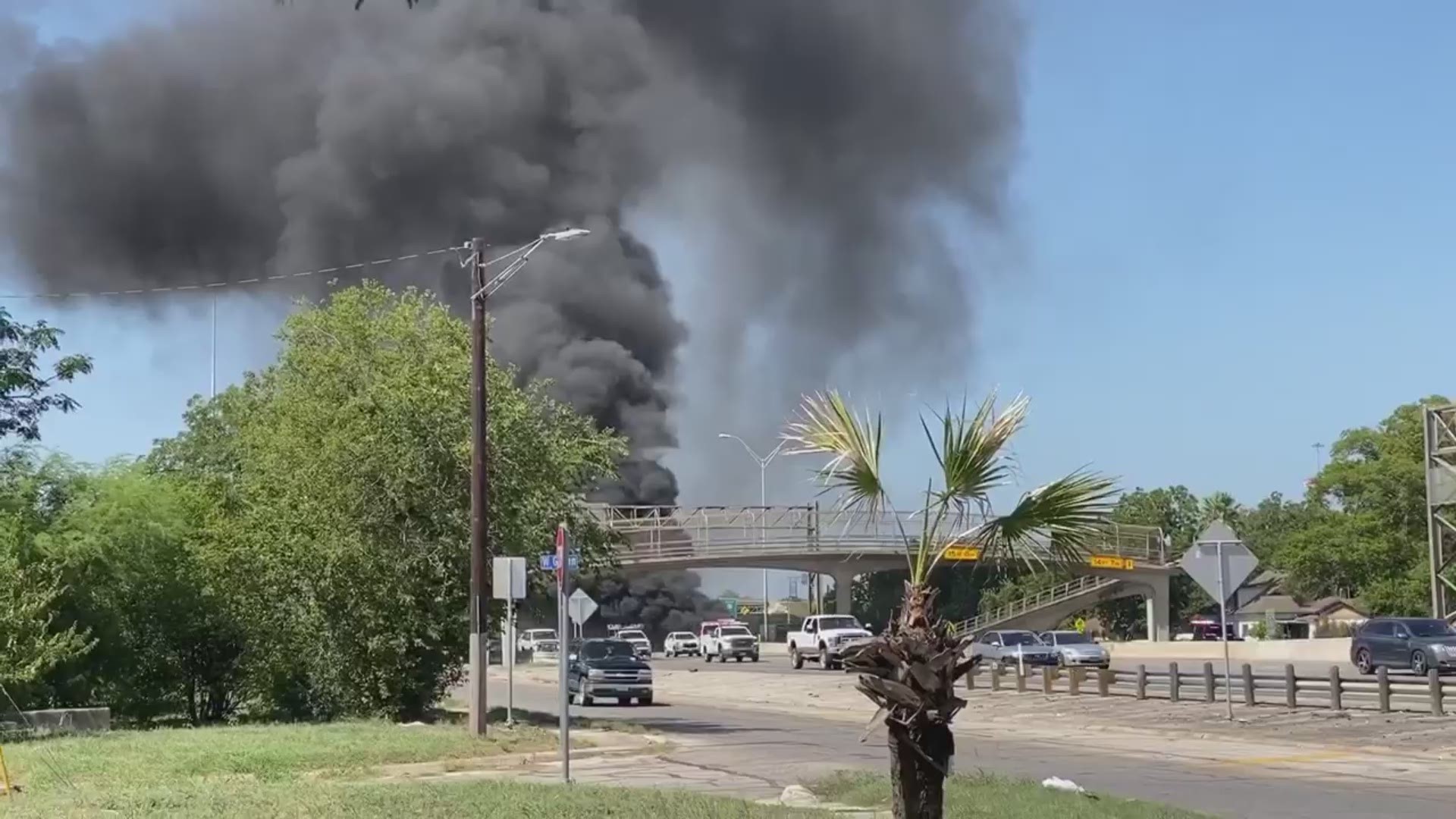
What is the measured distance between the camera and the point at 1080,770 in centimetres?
1873

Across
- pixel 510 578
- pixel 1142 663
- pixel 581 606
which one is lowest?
pixel 1142 663

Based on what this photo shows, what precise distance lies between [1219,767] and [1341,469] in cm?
6953

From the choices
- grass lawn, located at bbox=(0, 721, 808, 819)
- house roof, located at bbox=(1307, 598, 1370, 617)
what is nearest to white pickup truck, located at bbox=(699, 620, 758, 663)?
house roof, located at bbox=(1307, 598, 1370, 617)

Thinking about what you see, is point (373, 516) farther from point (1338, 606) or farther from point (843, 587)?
point (1338, 606)

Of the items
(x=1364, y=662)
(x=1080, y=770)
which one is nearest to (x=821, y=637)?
(x=1364, y=662)

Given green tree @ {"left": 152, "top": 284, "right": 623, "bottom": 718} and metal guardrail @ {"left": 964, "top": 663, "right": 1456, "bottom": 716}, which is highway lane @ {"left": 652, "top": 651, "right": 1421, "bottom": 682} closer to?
metal guardrail @ {"left": 964, "top": 663, "right": 1456, "bottom": 716}

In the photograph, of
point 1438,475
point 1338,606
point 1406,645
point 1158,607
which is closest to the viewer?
point 1406,645

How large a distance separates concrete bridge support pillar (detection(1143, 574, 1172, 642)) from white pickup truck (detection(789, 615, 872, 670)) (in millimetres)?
28641

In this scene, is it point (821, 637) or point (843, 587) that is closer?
point (821, 637)

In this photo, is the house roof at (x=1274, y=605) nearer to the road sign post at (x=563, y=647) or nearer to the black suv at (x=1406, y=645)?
the black suv at (x=1406, y=645)

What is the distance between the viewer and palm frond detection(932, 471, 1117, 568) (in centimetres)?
1000

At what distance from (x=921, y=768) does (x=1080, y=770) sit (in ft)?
32.1

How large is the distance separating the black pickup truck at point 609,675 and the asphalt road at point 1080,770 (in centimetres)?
507

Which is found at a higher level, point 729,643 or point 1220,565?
point 1220,565
